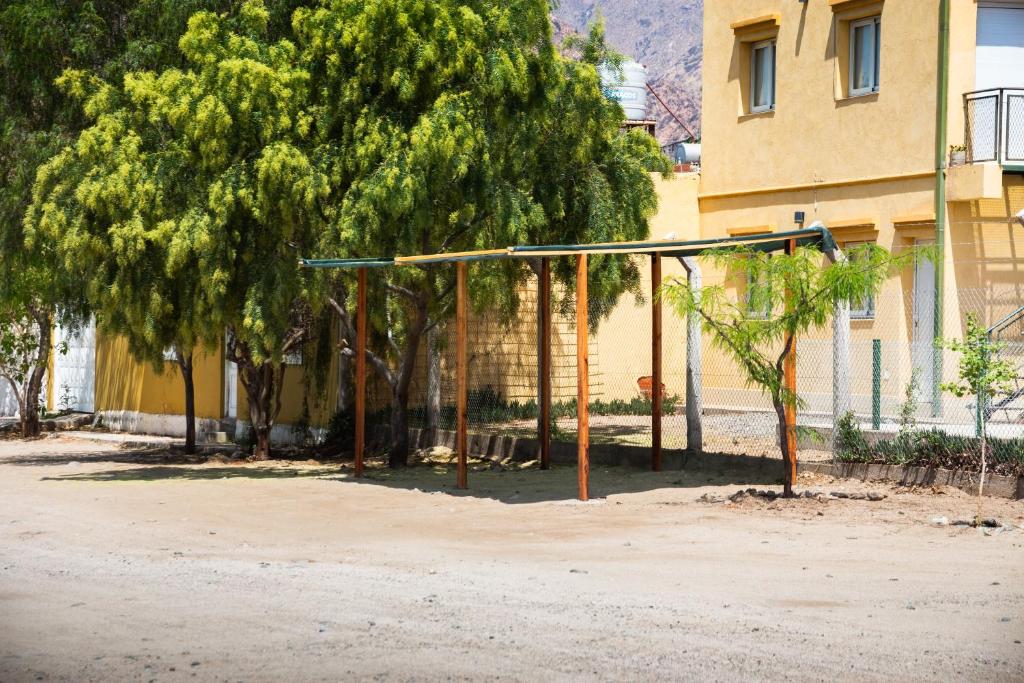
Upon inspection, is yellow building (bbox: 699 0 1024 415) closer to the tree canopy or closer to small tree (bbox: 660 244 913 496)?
small tree (bbox: 660 244 913 496)

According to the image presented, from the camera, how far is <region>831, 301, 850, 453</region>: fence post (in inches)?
594

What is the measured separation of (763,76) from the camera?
24.8 metres

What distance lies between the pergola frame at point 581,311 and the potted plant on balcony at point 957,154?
5.82 meters

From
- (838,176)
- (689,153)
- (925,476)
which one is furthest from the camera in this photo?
(689,153)

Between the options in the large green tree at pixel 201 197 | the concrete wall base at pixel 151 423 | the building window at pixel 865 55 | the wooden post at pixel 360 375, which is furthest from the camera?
the concrete wall base at pixel 151 423

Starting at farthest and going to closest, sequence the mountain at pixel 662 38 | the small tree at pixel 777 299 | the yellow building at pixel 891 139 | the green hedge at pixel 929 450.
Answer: the mountain at pixel 662 38 < the yellow building at pixel 891 139 < the green hedge at pixel 929 450 < the small tree at pixel 777 299

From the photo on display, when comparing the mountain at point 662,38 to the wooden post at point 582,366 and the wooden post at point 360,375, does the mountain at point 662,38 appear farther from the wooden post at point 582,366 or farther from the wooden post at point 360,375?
the wooden post at point 582,366

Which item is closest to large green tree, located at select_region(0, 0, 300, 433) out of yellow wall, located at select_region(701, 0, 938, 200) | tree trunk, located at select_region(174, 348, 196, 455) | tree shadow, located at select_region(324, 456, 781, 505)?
tree trunk, located at select_region(174, 348, 196, 455)

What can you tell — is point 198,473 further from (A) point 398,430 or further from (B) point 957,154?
(B) point 957,154

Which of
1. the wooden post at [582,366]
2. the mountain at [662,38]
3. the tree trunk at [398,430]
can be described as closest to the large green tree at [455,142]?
the tree trunk at [398,430]

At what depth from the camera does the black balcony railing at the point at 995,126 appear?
2067 centimetres

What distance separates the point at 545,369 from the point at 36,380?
36.6 ft

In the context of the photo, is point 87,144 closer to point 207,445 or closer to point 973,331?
point 207,445

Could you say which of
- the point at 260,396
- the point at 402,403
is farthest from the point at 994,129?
the point at 260,396
